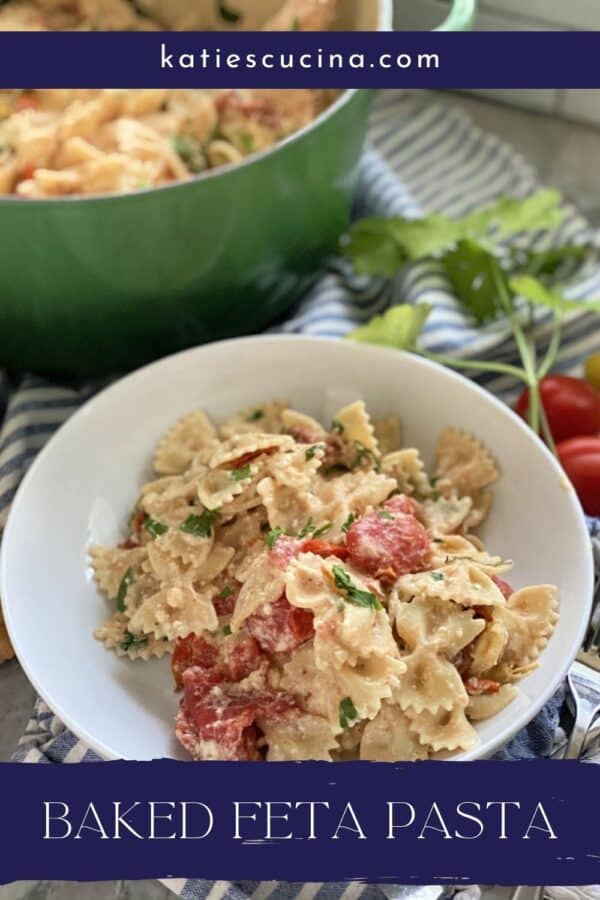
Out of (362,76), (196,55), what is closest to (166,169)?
(196,55)

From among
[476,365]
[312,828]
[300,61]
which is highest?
[300,61]

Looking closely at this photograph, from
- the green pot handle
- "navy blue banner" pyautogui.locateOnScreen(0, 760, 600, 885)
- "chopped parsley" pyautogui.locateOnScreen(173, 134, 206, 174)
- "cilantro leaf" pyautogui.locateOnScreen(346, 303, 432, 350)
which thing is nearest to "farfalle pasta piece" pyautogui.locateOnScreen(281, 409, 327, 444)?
"cilantro leaf" pyautogui.locateOnScreen(346, 303, 432, 350)

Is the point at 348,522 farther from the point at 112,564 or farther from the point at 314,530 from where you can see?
the point at 112,564

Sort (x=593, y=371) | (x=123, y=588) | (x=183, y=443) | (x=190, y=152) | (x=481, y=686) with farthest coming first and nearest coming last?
(x=593, y=371)
(x=190, y=152)
(x=183, y=443)
(x=123, y=588)
(x=481, y=686)

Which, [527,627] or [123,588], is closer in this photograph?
[527,627]

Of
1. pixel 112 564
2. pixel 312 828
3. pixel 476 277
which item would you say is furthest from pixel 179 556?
pixel 476 277

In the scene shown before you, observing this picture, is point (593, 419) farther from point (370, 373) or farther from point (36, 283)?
point (36, 283)

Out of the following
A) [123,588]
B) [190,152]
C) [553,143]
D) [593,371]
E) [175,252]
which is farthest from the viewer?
[553,143]

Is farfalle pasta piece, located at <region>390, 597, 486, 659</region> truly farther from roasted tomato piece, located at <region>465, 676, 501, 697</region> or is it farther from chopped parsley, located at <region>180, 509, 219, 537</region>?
chopped parsley, located at <region>180, 509, 219, 537</region>

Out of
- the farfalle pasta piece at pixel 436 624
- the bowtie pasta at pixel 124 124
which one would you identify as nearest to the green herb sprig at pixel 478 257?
the bowtie pasta at pixel 124 124
